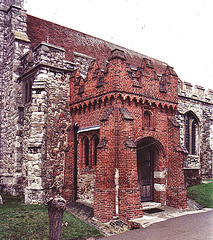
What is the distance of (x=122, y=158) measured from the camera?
10.6 metres

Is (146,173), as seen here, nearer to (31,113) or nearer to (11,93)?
(31,113)

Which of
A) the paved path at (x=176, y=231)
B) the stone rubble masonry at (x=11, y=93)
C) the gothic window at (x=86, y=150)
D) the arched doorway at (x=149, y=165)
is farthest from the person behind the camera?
the stone rubble masonry at (x=11, y=93)

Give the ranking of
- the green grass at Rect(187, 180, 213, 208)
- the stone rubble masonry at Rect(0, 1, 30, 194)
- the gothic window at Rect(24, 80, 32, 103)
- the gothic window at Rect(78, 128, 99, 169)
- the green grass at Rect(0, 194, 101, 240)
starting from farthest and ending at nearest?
the stone rubble masonry at Rect(0, 1, 30, 194) → the gothic window at Rect(24, 80, 32, 103) → the green grass at Rect(187, 180, 213, 208) → the gothic window at Rect(78, 128, 99, 169) → the green grass at Rect(0, 194, 101, 240)

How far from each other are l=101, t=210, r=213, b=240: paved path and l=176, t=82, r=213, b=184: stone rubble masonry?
327 inches

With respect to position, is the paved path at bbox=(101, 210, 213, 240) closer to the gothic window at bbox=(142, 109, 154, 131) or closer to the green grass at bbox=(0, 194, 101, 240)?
the green grass at bbox=(0, 194, 101, 240)

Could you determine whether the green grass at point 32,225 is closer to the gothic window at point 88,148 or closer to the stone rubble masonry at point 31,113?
the stone rubble masonry at point 31,113

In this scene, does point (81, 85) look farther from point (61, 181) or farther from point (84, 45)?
point (84, 45)

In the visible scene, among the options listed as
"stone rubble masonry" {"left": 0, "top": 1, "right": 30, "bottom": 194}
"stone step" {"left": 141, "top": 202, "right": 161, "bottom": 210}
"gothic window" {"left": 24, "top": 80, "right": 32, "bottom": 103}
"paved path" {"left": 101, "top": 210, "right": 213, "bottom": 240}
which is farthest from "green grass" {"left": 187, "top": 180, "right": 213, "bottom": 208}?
"gothic window" {"left": 24, "top": 80, "right": 32, "bottom": 103}

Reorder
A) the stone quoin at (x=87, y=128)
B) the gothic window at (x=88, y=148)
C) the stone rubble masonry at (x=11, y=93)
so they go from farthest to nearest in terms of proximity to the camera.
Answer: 1. the stone rubble masonry at (x=11, y=93)
2. the gothic window at (x=88, y=148)
3. the stone quoin at (x=87, y=128)

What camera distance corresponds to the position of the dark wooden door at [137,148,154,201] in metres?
12.7

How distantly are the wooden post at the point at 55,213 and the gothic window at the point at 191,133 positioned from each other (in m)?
14.8

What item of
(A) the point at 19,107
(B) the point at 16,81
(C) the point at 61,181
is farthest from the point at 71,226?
(B) the point at 16,81

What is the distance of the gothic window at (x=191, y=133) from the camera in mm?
19656

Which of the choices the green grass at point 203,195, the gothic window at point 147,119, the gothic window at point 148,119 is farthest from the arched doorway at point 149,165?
the green grass at point 203,195
